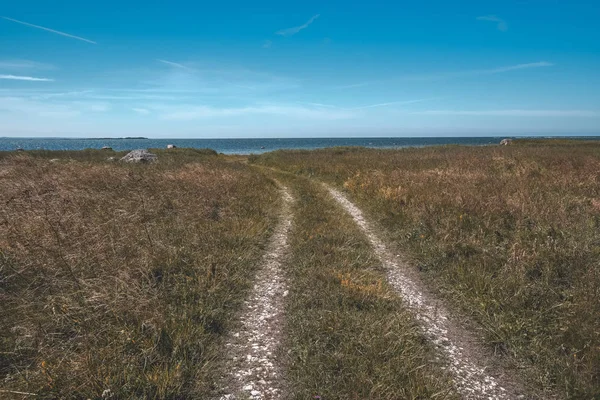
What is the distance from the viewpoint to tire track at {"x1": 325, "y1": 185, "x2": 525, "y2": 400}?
14.0 feet

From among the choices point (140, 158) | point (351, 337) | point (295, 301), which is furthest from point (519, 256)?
point (140, 158)

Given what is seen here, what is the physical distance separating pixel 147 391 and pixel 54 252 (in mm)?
4577

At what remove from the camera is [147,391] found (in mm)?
3938

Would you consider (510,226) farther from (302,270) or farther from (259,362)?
(259,362)

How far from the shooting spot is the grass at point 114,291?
4066 millimetres

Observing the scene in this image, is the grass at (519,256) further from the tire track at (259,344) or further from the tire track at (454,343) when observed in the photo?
the tire track at (259,344)

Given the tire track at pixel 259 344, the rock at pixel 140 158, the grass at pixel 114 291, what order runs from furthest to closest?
1. the rock at pixel 140 158
2. the tire track at pixel 259 344
3. the grass at pixel 114 291

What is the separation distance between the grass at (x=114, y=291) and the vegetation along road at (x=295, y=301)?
0.11ft

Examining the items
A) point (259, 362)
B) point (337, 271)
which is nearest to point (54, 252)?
point (259, 362)

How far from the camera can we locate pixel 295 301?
6375 millimetres

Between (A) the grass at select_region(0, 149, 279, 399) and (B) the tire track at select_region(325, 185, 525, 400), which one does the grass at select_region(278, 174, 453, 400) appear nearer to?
(B) the tire track at select_region(325, 185, 525, 400)

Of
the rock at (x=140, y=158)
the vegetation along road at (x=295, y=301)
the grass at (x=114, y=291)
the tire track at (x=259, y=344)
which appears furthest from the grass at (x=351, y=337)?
the rock at (x=140, y=158)

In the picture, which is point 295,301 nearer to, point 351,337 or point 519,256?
point 351,337

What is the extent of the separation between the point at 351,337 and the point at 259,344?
1.54 meters
